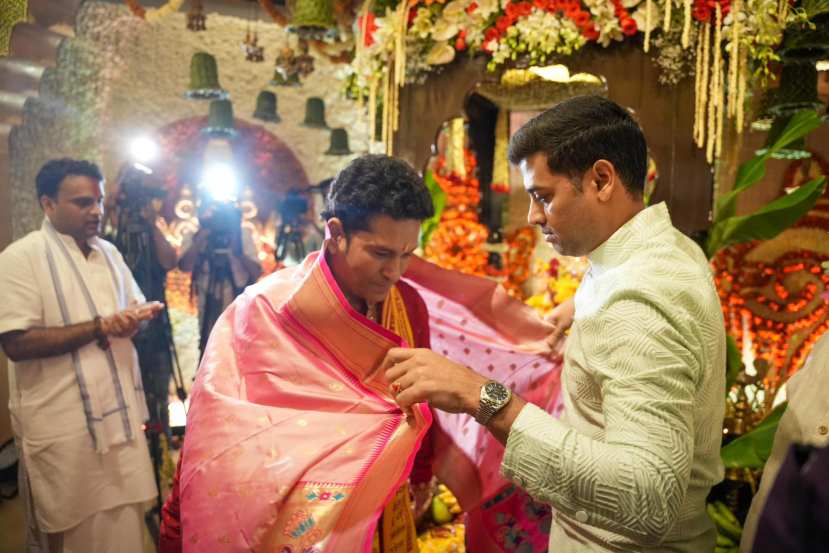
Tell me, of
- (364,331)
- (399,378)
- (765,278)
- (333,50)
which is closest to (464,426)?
(364,331)

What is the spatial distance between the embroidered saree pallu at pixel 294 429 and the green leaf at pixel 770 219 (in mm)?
2559

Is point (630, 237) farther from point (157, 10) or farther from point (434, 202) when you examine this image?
point (157, 10)

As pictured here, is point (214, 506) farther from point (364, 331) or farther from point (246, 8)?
point (246, 8)

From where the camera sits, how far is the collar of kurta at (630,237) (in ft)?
4.49

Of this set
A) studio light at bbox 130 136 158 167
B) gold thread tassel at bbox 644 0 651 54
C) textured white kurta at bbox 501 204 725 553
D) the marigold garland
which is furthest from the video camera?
gold thread tassel at bbox 644 0 651 54

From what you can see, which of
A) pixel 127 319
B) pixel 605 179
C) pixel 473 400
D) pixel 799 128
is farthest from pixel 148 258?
pixel 799 128

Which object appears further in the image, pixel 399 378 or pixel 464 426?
pixel 464 426

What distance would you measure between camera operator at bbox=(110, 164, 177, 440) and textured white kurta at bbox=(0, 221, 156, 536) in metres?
0.44

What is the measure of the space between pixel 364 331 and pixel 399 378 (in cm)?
42

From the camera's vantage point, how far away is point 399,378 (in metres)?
1.33

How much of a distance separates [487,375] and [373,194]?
0.89 m

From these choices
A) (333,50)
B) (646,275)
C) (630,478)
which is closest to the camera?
(630,478)

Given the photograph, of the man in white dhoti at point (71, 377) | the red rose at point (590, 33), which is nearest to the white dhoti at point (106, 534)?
the man in white dhoti at point (71, 377)

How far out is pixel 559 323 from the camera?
2.35m
